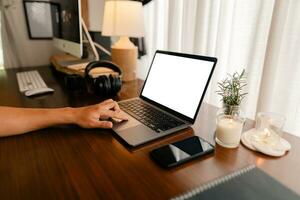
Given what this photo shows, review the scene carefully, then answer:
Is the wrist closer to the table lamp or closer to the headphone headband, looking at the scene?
the headphone headband

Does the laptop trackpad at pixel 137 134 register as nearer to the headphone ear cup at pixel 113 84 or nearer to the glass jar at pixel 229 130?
the glass jar at pixel 229 130

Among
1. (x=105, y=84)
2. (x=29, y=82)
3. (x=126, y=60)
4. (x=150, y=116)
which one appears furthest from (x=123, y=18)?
(x=150, y=116)

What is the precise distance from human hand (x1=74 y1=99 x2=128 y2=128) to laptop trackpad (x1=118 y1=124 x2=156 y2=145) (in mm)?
64

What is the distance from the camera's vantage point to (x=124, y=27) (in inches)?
51.9

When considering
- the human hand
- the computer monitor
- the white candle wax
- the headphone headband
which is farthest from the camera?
the computer monitor

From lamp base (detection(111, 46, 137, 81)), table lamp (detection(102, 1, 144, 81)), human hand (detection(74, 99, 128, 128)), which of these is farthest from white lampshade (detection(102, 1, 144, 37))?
human hand (detection(74, 99, 128, 128))

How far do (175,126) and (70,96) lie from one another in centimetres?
63

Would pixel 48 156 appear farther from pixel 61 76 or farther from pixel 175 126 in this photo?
pixel 61 76

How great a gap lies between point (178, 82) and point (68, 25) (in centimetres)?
103

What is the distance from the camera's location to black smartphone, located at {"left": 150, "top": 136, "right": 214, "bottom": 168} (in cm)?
53

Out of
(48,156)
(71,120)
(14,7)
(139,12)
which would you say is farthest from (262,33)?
(14,7)

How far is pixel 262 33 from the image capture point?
3.50 ft

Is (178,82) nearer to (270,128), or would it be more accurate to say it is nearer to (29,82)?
(270,128)

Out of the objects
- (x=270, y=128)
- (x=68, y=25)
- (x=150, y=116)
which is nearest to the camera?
(x=270, y=128)
